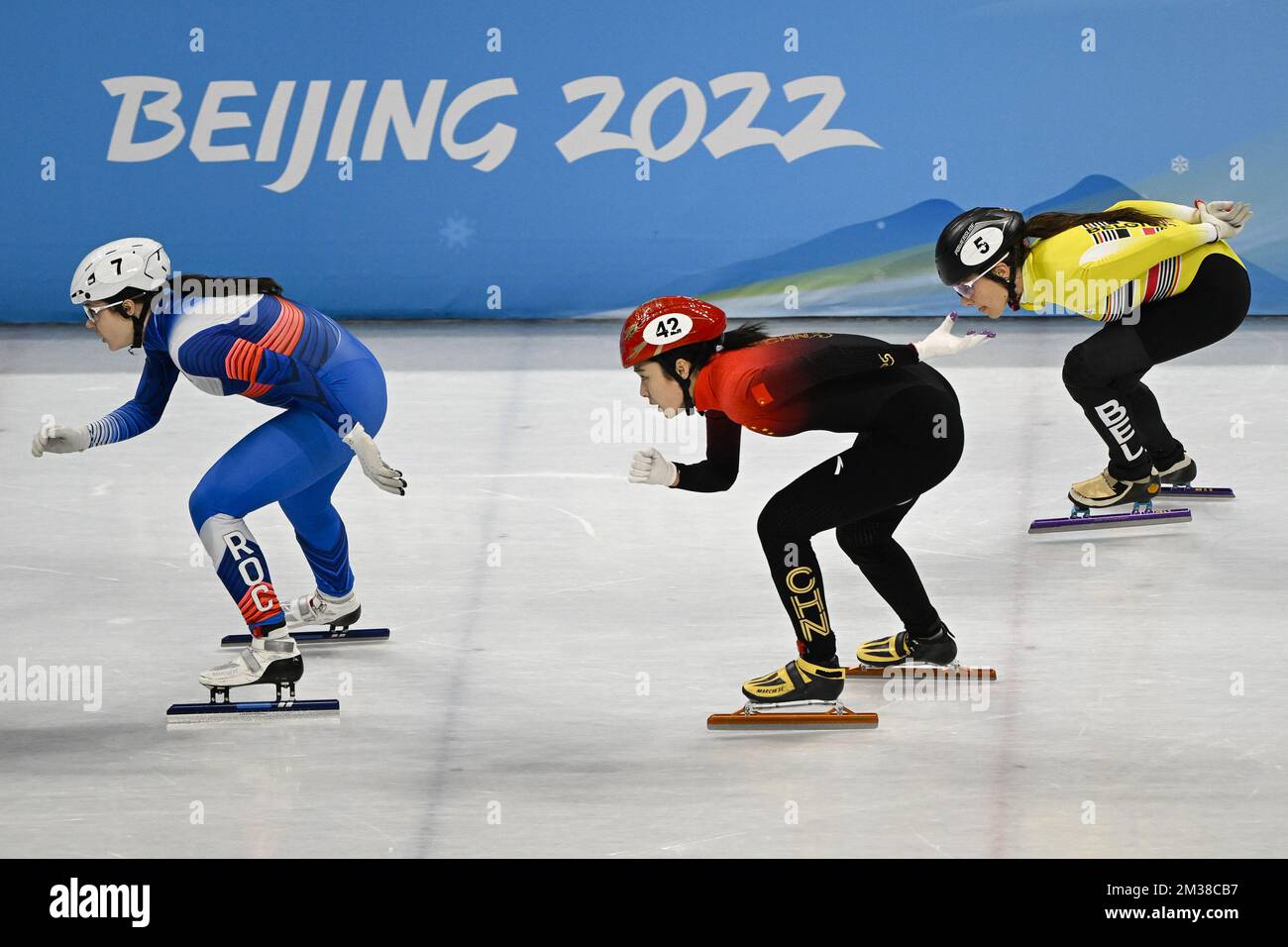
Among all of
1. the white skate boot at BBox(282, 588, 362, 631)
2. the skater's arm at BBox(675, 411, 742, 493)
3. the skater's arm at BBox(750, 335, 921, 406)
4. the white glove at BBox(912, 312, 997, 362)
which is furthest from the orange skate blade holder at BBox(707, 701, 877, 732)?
the white skate boot at BBox(282, 588, 362, 631)

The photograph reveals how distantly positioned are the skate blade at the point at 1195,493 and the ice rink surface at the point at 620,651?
0.08 meters

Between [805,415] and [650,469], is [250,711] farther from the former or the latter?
[805,415]

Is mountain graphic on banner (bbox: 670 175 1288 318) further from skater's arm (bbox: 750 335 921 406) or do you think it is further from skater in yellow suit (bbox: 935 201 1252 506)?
skater's arm (bbox: 750 335 921 406)

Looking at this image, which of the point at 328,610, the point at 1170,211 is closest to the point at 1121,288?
the point at 1170,211

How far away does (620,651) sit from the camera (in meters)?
7.89

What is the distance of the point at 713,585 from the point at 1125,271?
2.17 metres

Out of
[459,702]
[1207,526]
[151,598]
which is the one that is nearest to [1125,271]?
[1207,526]

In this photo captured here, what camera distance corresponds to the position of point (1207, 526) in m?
9.31

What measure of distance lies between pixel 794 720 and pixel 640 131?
6.57m

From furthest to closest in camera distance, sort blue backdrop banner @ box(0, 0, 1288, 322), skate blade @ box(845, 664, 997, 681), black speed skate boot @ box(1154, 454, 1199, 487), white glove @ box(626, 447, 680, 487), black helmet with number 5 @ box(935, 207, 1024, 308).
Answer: blue backdrop banner @ box(0, 0, 1288, 322) < black speed skate boot @ box(1154, 454, 1199, 487) < black helmet with number 5 @ box(935, 207, 1024, 308) < skate blade @ box(845, 664, 997, 681) < white glove @ box(626, 447, 680, 487)

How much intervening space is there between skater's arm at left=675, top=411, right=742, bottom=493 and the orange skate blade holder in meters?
0.79

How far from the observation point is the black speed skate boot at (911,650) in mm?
7379

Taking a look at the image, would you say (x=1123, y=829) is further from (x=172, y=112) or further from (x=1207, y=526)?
(x=172, y=112)

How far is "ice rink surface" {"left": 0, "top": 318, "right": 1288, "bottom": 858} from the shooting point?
20.7 ft
